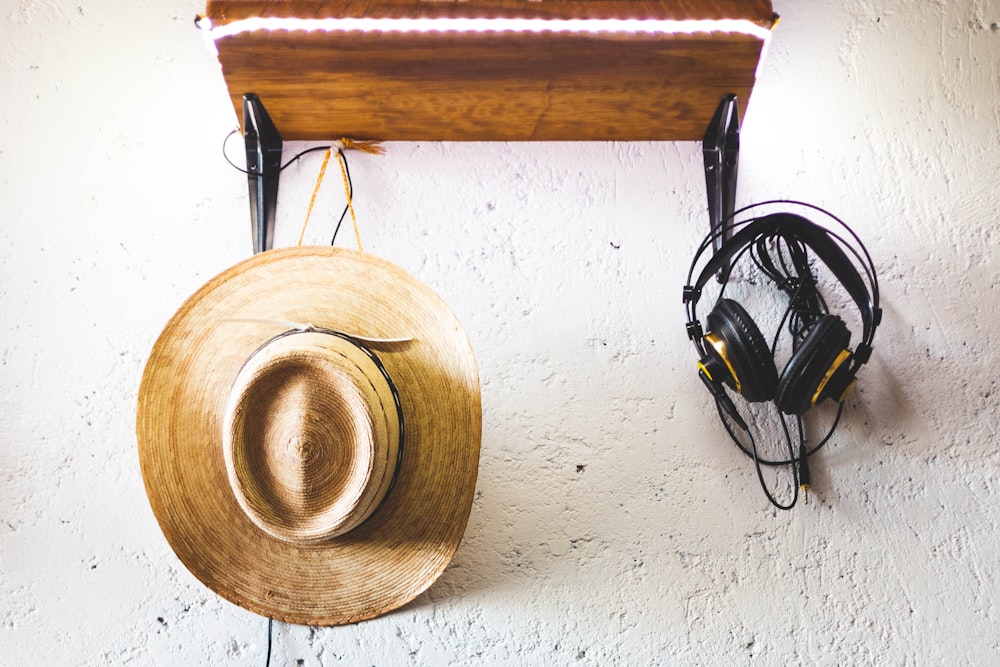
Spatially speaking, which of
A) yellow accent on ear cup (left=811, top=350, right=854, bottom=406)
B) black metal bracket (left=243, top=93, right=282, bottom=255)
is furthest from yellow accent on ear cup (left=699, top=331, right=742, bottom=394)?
black metal bracket (left=243, top=93, right=282, bottom=255)

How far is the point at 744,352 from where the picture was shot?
3.70ft

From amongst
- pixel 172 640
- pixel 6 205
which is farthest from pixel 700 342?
pixel 6 205

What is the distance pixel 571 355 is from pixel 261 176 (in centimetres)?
70

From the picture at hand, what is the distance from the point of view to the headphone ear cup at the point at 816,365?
1108 mm

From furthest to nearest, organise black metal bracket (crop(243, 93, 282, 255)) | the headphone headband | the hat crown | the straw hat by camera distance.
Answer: black metal bracket (crop(243, 93, 282, 255))
the headphone headband
the straw hat
the hat crown

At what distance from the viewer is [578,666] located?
120cm

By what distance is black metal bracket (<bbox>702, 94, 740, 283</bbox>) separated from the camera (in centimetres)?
133

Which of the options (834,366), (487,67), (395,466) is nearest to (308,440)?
(395,466)

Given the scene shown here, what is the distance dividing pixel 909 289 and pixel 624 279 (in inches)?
22.1

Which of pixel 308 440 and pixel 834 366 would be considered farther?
pixel 834 366

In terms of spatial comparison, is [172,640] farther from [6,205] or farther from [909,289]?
[909,289]

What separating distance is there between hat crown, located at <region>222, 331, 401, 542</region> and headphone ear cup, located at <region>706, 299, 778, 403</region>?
0.57 metres

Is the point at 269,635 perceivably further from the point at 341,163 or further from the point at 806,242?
the point at 806,242

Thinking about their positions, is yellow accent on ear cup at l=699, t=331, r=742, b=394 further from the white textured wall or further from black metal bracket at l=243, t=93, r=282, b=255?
black metal bracket at l=243, t=93, r=282, b=255
